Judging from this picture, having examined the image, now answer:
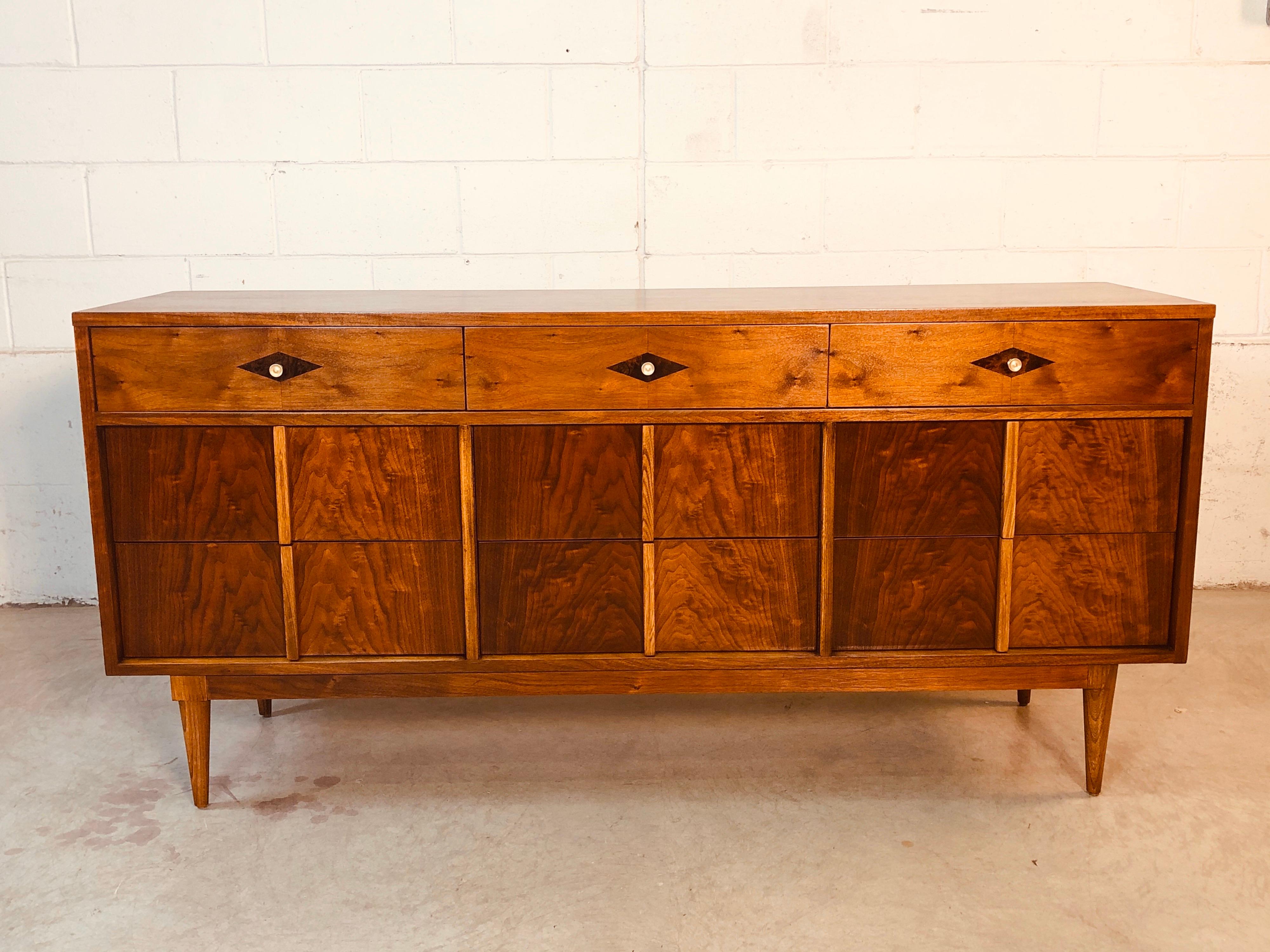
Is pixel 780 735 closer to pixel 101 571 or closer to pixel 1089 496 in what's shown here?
pixel 1089 496

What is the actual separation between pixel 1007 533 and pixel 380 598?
1139 mm

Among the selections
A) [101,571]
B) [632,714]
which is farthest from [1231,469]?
[101,571]

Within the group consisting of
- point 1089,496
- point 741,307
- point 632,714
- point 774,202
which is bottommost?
point 632,714

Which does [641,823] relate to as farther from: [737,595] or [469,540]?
[469,540]

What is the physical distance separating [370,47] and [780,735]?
2.03 metres

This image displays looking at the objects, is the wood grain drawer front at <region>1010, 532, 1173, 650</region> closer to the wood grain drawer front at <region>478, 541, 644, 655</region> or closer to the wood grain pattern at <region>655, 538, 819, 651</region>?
the wood grain pattern at <region>655, 538, 819, 651</region>

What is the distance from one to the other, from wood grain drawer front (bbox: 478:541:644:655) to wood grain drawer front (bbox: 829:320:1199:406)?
0.49 m

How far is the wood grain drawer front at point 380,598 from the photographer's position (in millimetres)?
2014

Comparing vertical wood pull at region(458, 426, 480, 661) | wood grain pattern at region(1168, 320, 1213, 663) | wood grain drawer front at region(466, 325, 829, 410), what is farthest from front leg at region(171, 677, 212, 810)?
wood grain pattern at region(1168, 320, 1213, 663)

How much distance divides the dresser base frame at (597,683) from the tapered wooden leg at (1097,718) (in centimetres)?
2

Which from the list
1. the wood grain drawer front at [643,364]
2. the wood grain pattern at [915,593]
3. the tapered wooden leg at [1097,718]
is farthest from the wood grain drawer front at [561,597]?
the tapered wooden leg at [1097,718]

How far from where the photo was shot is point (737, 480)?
1984 mm

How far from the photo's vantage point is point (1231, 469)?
3.23 m

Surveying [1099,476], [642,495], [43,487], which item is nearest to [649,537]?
[642,495]
